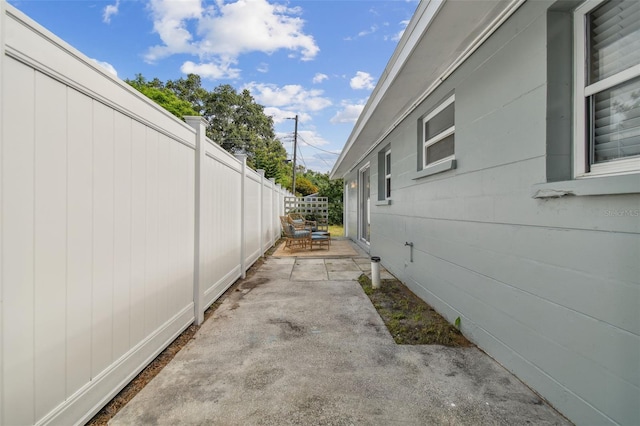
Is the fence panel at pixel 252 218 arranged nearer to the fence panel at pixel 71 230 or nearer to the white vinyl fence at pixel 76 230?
the white vinyl fence at pixel 76 230

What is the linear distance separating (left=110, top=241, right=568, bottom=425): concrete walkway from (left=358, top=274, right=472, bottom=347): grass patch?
0.13m

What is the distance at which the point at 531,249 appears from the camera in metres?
2.00

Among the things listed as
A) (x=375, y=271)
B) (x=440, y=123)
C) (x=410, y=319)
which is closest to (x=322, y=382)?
(x=410, y=319)

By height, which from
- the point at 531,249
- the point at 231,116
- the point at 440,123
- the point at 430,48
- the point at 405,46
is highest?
the point at 231,116

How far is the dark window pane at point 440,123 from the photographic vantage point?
3463 millimetres

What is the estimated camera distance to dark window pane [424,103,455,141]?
3.46m

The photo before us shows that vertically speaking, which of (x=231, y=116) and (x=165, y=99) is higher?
(x=231, y=116)

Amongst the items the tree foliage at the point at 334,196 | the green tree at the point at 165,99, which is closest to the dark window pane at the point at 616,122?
the tree foliage at the point at 334,196

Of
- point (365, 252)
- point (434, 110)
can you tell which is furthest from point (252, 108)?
point (434, 110)

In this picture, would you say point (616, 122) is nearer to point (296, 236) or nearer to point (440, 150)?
point (440, 150)

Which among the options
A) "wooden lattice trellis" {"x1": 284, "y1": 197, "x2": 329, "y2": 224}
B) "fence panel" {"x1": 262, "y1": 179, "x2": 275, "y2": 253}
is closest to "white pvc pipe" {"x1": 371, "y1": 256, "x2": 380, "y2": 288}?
"fence panel" {"x1": 262, "y1": 179, "x2": 275, "y2": 253}

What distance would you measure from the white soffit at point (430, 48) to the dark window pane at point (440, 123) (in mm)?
338

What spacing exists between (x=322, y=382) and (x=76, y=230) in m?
1.80

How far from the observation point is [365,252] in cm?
805
